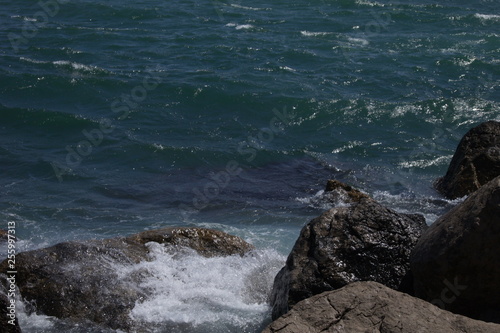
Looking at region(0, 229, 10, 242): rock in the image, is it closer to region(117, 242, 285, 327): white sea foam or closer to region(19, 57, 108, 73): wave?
region(117, 242, 285, 327): white sea foam

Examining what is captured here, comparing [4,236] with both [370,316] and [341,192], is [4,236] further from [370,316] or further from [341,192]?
[370,316]

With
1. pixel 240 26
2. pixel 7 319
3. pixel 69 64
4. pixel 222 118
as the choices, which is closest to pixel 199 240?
pixel 7 319

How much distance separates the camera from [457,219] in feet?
25.0

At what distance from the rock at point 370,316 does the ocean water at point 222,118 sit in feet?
7.51

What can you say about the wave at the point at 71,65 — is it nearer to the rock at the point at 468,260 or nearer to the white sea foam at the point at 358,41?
the white sea foam at the point at 358,41

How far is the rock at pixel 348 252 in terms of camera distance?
27.3 ft

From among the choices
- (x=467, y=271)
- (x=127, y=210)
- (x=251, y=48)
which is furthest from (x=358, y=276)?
(x=251, y=48)

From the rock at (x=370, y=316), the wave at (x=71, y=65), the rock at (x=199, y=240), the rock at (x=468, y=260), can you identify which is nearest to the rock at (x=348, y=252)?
the rock at (x=468, y=260)

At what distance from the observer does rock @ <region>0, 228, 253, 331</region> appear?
29.5ft

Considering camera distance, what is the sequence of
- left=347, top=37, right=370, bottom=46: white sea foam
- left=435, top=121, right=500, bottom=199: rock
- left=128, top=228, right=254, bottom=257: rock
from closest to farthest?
1. left=128, top=228, right=254, bottom=257: rock
2. left=435, top=121, right=500, bottom=199: rock
3. left=347, top=37, right=370, bottom=46: white sea foam

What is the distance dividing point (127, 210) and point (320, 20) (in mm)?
16031

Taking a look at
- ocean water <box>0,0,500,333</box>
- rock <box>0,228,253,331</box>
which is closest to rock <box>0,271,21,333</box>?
ocean water <box>0,0,500,333</box>

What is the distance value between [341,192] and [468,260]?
6.64 m

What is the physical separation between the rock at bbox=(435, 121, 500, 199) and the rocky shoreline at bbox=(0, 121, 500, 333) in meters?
4.17
